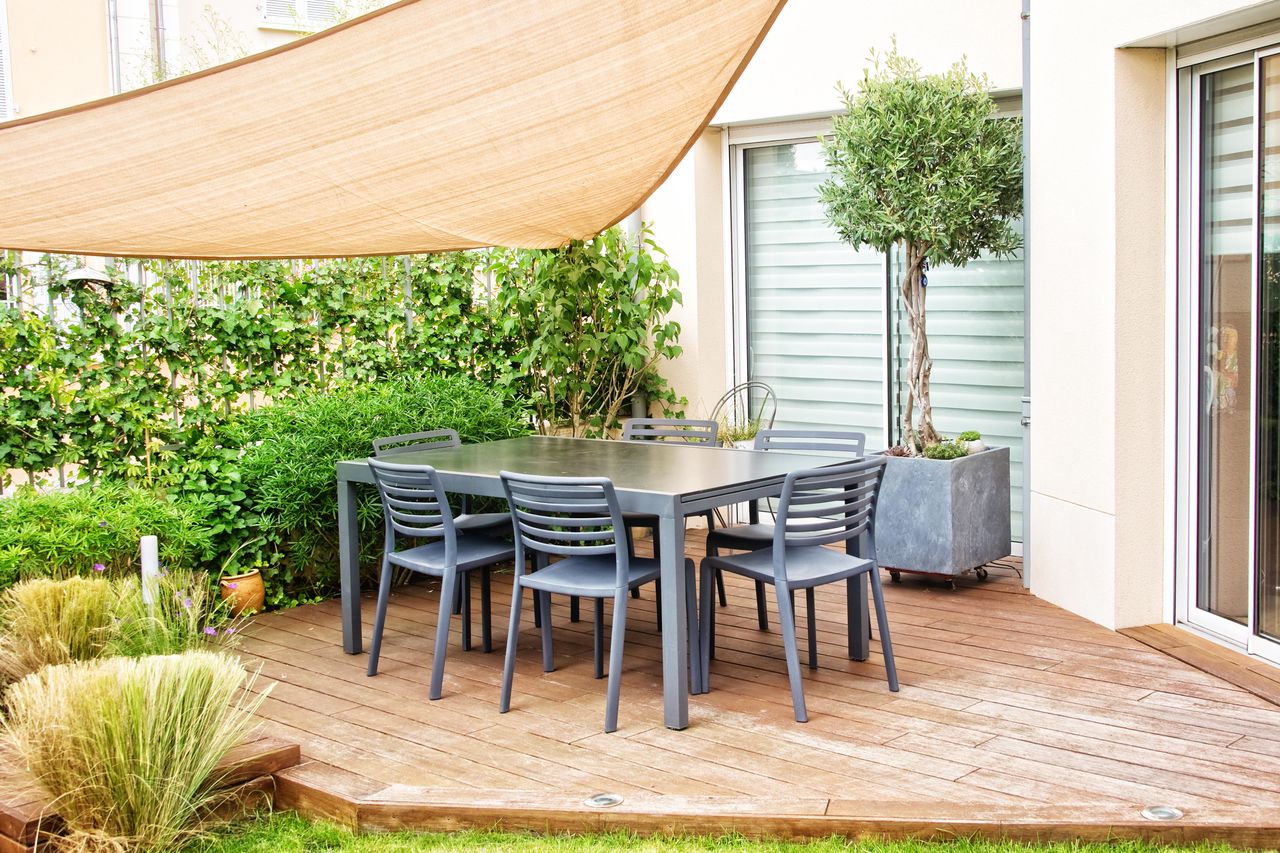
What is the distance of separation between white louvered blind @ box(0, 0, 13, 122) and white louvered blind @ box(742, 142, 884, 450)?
997 cm

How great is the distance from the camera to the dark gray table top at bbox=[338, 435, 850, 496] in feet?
15.0

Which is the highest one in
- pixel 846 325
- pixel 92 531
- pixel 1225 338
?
pixel 846 325

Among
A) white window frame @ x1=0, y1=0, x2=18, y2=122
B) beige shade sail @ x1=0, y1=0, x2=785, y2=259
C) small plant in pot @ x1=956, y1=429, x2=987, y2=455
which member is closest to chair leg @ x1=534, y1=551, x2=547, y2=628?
beige shade sail @ x1=0, y1=0, x2=785, y2=259

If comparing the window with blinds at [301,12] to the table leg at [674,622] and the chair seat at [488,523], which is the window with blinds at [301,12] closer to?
the chair seat at [488,523]

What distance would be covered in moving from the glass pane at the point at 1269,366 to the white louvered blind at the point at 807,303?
2.97 m

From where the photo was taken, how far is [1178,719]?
4.15m

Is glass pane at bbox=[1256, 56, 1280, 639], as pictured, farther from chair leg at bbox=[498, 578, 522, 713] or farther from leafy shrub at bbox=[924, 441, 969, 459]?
chair leg at bbox=[498, 578, 522, 713]

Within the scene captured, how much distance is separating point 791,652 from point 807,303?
3921 mm

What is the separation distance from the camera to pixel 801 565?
457 cm

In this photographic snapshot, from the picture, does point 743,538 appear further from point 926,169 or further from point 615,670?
point 926,169

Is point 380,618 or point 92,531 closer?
point 380,618

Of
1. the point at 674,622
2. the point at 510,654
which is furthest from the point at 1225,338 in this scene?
the point at 510,654

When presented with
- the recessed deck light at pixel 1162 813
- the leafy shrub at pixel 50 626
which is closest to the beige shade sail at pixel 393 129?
the leafy shrub at pixel 50 626

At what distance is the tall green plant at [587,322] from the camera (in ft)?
24.6
